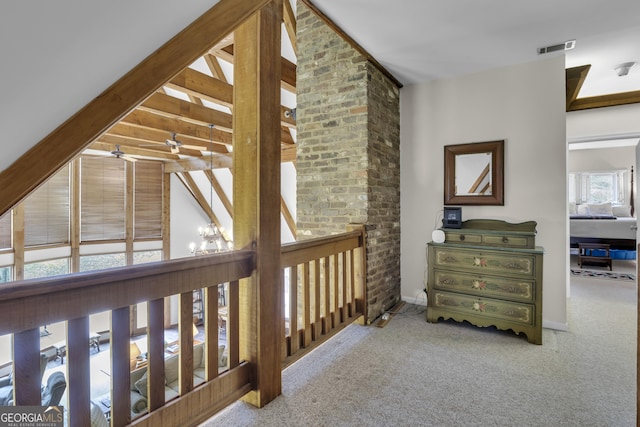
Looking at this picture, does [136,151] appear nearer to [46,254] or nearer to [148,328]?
[46,254]

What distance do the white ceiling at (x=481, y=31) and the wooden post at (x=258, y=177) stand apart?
0.87 metres

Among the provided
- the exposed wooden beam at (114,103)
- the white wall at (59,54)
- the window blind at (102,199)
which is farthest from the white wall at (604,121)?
the window blind at (102,199)

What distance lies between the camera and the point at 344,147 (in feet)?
10.3

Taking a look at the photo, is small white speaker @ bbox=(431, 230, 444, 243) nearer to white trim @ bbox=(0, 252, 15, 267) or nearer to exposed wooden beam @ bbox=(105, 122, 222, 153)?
exposed wooden beam @ bbox=(105, 122, 222, 153)

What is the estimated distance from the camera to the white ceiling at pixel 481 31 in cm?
236

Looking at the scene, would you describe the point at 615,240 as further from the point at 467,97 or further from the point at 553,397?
the point at 553,397

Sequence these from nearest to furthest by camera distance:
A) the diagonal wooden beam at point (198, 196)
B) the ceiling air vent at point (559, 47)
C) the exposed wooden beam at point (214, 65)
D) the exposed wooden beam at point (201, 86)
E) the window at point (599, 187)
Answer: the ceiling air vent at point (559, 47)
the exposed wooden beam at point (201, 86)
the exposed wooden beam at point (214, 65)
the window at point (599, 187)
the diagonal wooden beam at point (198, 196)

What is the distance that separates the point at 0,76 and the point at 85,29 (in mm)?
295

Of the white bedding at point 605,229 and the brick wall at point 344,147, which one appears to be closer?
the brick wall at point 344,147

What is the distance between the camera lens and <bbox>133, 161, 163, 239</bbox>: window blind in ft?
28.0

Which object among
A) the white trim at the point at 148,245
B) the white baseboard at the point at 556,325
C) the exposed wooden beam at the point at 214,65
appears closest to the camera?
the white baseboard at the point at 556,325

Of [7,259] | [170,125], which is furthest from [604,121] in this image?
[7,259]

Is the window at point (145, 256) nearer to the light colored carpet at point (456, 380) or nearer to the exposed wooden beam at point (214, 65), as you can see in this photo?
the exposed wooden beam at point (214, 65)

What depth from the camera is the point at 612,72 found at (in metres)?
3.50
